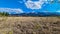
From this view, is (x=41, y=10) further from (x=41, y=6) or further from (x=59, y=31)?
(x=59, y=31)

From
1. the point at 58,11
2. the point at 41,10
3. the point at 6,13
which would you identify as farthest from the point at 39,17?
the point at 6,13

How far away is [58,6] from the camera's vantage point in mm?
3326

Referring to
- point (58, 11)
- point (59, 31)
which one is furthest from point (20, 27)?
point (58, 11)

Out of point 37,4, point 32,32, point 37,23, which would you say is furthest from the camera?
point 37,4

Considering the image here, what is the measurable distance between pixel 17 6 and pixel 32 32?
822 millimetres

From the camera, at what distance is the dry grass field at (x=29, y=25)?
267 cm

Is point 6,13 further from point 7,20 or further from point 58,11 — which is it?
point 58,11

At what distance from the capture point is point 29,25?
2.86 meters

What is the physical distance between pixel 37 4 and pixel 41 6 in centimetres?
9

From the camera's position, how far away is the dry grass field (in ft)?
8.76

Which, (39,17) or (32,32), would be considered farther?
(39,17)

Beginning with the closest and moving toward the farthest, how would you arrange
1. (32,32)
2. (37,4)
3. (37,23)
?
1. (32,32)
2. (37,23)
3. (37,4)

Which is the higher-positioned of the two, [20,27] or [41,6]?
[41,6]

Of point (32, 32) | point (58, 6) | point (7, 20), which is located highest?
point (58, 6)
